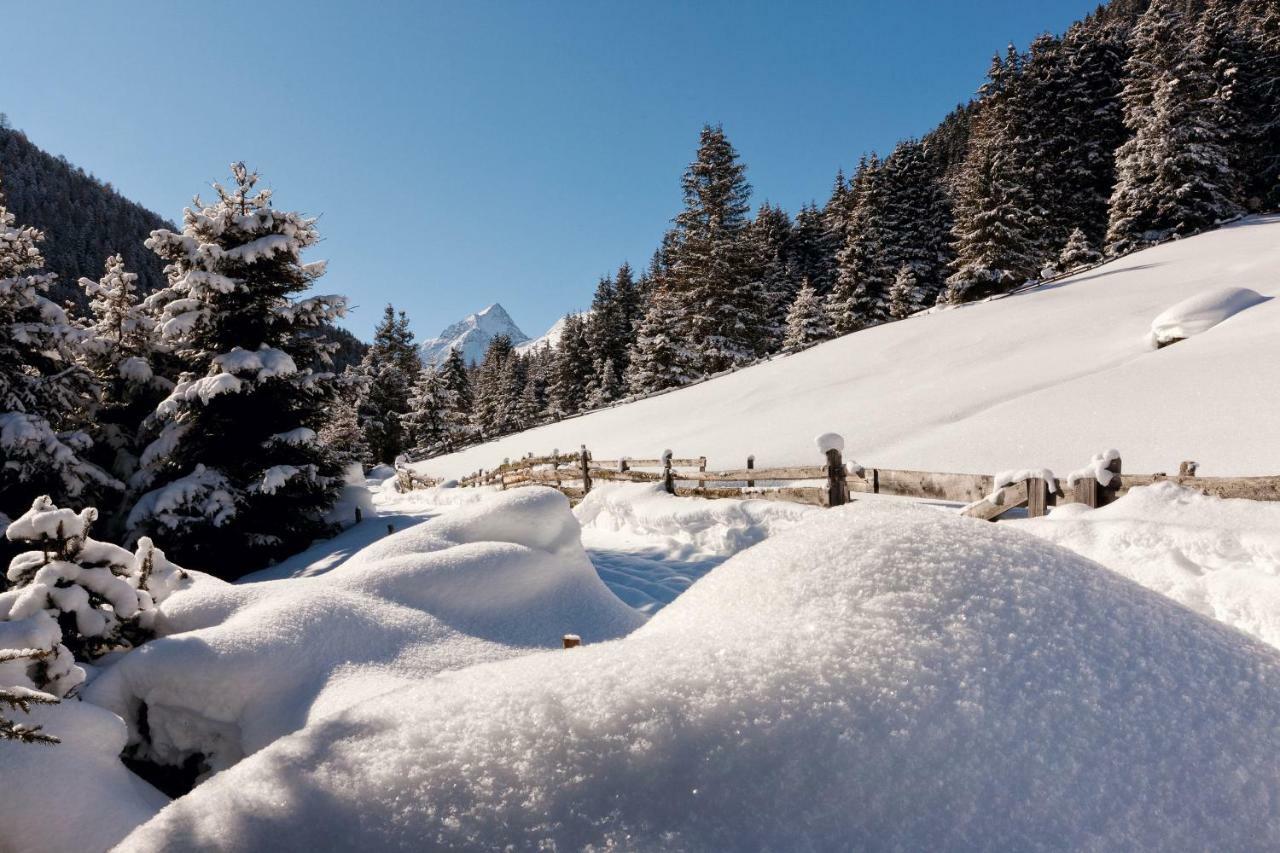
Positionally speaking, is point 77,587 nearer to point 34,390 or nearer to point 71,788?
point 71,788

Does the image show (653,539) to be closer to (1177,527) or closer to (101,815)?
(1177,527)

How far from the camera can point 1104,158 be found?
31.4m

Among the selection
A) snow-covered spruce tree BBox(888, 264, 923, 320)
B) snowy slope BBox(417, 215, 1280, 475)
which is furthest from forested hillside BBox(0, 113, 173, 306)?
snow-covered spruce tree BBox(888, 264, 923, 320)

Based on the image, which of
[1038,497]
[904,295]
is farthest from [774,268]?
[1038,497]

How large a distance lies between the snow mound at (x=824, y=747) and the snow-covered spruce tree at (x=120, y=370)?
13.9 m

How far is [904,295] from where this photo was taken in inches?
1236

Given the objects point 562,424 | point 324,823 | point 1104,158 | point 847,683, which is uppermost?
point 1104,158

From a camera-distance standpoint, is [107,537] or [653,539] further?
[107,537]

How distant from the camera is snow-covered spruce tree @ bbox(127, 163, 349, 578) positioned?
10.2m

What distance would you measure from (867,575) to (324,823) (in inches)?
60.6

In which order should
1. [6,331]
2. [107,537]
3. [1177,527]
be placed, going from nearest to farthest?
[1177,527] < [6,331] < [107,537]

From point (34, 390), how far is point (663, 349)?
27.6 meters

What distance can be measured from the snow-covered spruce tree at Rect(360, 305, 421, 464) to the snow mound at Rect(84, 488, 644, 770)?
35921 mm

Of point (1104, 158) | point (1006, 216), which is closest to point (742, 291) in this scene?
point (1006, 216)
